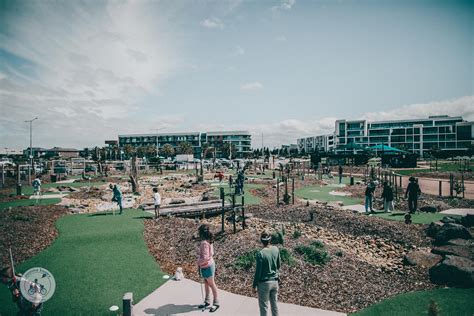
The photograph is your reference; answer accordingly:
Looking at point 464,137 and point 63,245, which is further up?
point 464,137

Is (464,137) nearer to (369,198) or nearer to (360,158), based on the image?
(360,158)

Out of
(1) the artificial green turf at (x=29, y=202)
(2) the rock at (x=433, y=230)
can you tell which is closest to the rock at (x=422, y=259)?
(2) the rock at (x=433, y=230)

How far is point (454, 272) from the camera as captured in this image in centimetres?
722

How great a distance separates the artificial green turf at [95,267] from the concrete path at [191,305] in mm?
442

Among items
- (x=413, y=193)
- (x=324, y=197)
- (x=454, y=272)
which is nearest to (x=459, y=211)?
(x=413, y=193)

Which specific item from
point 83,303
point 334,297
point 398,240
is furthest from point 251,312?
point 398,240

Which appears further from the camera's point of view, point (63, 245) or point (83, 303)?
point (63, 245)

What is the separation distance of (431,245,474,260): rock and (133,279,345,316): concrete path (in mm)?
5128

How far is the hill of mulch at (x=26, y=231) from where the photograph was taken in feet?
32.8

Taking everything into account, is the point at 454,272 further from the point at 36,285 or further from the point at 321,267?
the point at 36,285

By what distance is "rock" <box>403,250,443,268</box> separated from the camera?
337 inches

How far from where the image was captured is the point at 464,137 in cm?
8362

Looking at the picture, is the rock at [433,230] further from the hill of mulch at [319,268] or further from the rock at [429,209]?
the rock at [429,209]

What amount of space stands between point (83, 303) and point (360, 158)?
2201 inches
